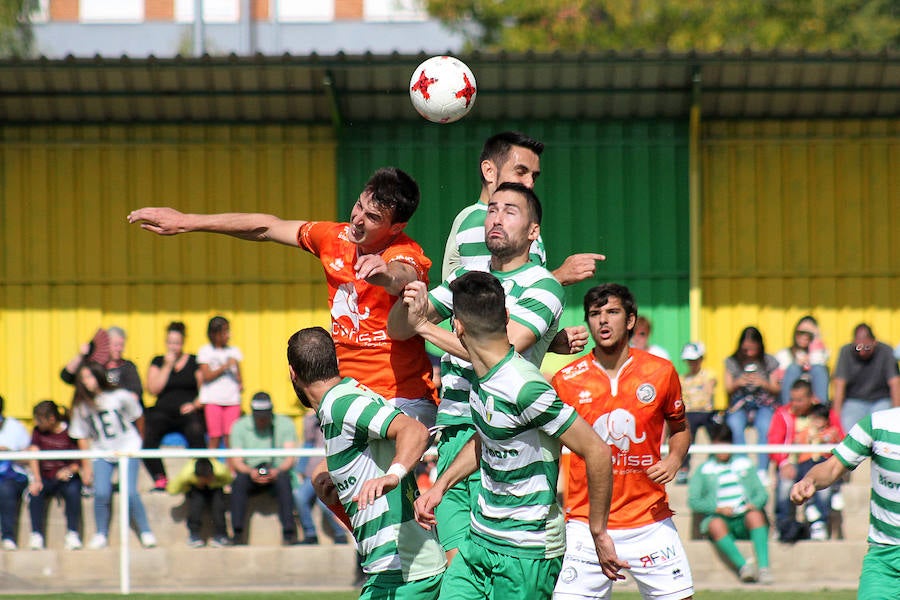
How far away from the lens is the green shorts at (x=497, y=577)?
19.9 ft

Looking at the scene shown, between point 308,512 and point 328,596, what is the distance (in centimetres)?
87

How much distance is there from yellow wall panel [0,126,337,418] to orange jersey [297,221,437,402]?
360 inches

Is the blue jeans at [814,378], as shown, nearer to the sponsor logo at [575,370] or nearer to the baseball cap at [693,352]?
the baseball cap at [693,352]

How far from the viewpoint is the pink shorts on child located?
41.9 feet

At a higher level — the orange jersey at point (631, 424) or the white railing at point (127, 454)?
the orange jersey at point (631, 424)

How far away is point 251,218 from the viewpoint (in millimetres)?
7043

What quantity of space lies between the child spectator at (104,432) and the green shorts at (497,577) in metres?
6.08

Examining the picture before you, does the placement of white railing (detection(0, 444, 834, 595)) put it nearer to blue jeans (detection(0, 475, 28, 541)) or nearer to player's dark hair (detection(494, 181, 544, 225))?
blue jeans (detection(0, 475, 28, 541))

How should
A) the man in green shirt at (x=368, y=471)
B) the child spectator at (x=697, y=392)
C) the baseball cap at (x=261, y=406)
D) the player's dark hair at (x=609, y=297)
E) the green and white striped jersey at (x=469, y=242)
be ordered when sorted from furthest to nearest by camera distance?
the child spectator at (x=697, y=392) < the baseball cap at (x=261, y=406) < the player's dark hair at (x=609, y=297) < the green and white striped jersey at (x=469, y=242) < the man in green shirt at (x=368, y=471)

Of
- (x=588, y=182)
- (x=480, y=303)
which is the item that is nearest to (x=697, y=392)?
(x=588, y=182)

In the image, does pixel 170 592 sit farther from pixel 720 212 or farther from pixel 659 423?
pixel 720 212

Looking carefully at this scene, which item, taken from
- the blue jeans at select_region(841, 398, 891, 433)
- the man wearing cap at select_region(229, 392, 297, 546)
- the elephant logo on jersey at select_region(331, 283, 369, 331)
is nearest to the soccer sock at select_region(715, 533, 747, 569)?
the blue jeans at select_region(841, 398, 891, 433)

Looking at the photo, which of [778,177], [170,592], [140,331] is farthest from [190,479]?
[778,177]

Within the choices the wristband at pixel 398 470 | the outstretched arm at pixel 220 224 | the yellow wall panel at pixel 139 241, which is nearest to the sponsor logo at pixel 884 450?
the wristband at pixel 398 470
